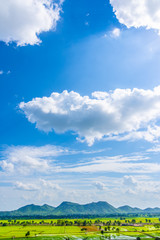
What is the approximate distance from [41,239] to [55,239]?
9620 millimetres

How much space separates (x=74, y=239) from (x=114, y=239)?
2782cm

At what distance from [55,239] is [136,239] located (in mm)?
55030

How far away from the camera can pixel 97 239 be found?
13338cm

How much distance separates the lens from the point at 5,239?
131 meters

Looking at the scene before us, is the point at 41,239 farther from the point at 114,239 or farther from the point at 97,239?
the point at 114,239

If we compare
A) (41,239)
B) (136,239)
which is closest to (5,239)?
(41,239)

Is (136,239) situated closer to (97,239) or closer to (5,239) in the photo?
(97,239)

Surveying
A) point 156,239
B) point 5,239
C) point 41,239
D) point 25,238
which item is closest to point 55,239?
point 41,239

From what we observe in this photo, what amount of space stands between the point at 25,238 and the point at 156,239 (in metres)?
90.5

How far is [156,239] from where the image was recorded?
132 metres

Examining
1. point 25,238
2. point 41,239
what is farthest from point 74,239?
point 25,238

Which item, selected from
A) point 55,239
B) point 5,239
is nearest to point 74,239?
point 55,239

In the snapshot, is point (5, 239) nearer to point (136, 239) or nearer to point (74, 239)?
point (74, 239)

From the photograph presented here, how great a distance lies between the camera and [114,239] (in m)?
133
